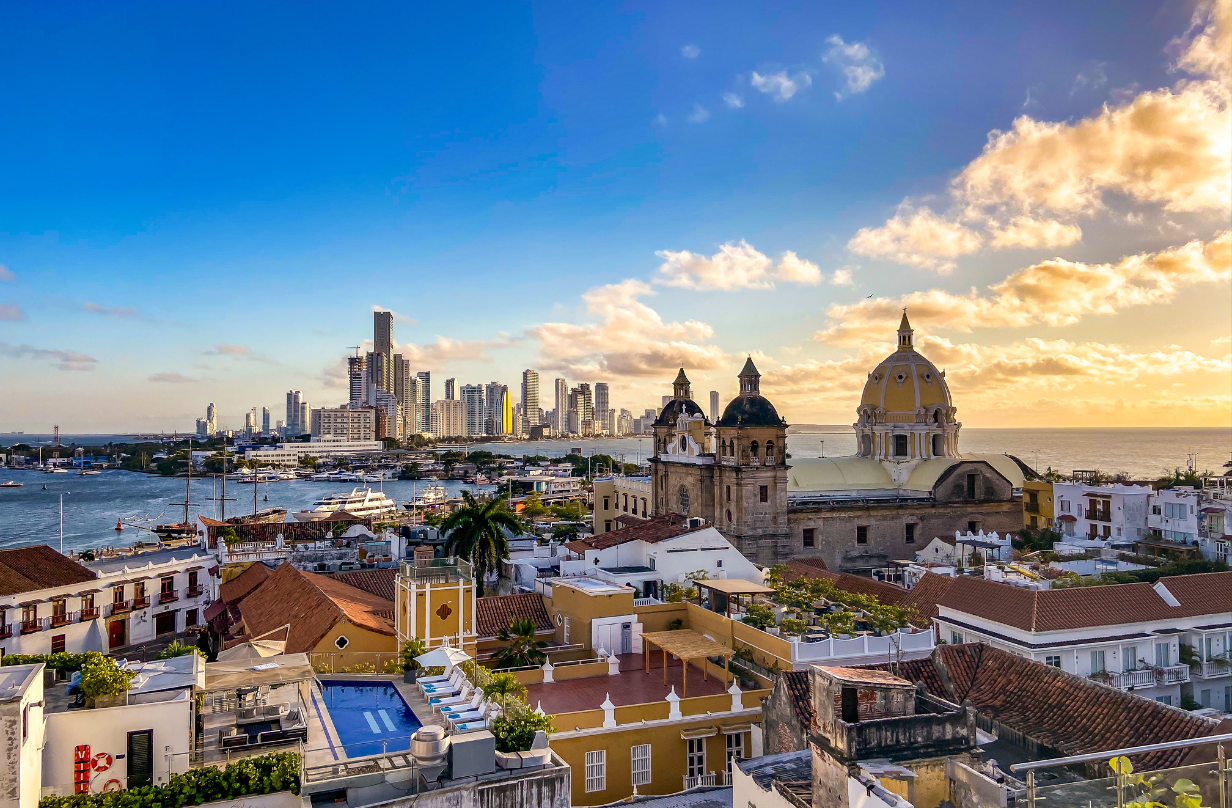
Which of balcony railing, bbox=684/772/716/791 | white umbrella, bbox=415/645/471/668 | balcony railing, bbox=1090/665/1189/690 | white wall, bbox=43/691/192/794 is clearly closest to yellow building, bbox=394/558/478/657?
white umbrella, bbox=415/645/471/668

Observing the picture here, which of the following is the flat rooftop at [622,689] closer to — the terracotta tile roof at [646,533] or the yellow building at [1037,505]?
the terracotta tile roof at [646,533]

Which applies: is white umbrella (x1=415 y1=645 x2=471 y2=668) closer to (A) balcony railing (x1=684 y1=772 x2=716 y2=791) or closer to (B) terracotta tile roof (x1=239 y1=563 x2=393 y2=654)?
(A) balcony railing (x1=684 y1=772 x2=716 y2=791)

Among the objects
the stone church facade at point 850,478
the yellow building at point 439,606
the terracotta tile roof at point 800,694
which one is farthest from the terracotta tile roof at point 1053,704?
the stone church facade at point 850,478

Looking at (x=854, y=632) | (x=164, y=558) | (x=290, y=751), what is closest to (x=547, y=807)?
(x=290, y=751)

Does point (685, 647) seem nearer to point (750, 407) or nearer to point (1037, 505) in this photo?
point (750, 407)

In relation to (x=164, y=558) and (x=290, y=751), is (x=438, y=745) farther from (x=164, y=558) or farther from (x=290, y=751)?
(x=164, y=558)

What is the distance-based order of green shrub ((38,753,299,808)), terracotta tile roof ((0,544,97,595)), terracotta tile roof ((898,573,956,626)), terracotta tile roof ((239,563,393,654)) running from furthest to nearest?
terracotta tile roof ((0,544,97,595))
terracotta tile roof ((898,573,956,626))
terracotta tile roof ((239,563,393,654))
green shrub ((38,753,299,808))

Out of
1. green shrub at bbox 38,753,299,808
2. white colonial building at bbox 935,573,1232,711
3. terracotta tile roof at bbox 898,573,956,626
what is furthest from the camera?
terracotta tile roof at bbox 898,573,956,626

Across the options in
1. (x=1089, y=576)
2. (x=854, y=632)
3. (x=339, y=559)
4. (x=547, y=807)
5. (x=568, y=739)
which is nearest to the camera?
(x=547, y=807)
